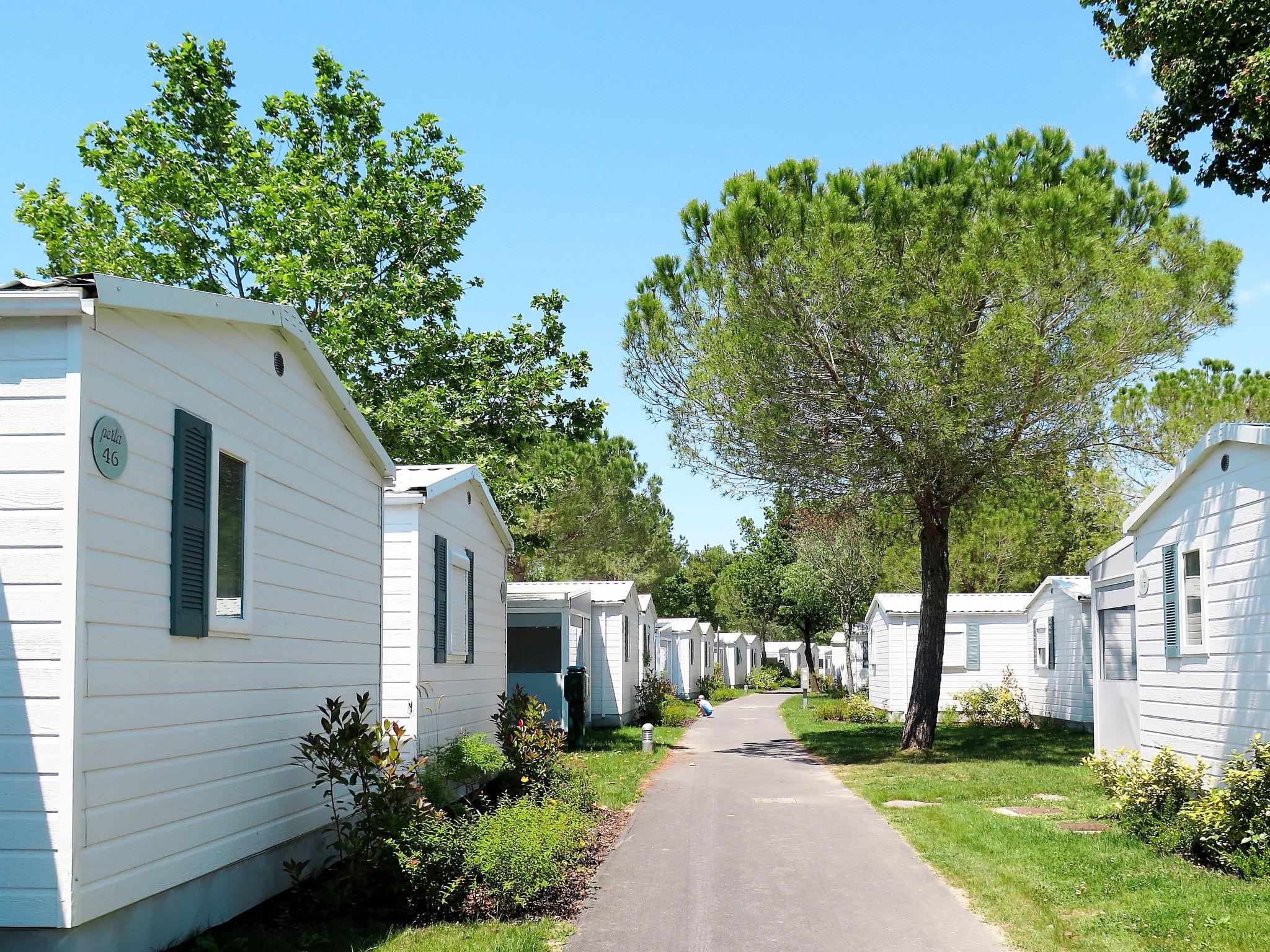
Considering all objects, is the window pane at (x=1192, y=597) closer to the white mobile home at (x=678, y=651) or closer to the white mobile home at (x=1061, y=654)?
the white mobile home at (x=1061, y=654)

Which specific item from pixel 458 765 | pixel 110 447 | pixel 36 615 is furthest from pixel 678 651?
pixel 36 615

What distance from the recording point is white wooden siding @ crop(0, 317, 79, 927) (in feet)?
15.0

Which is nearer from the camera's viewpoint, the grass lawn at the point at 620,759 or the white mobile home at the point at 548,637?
the grass lawn at the point at 620,759

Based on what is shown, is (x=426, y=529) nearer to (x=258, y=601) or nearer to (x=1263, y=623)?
(x=258, y=601)

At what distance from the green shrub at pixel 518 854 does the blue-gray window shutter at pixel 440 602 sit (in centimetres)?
266

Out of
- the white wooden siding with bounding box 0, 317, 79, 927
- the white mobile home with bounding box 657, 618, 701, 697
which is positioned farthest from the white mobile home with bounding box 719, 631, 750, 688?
the white wooden siding with bounding box 0, 317, 79, 927

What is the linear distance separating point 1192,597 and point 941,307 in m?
6.50

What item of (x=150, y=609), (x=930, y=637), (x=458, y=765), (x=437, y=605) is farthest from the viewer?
(x=930, y=637)

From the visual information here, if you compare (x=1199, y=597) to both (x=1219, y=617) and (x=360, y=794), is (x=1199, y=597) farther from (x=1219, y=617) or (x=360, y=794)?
(x=360, y=794)

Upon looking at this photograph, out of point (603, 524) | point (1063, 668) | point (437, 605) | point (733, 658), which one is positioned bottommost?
point (733, 658)

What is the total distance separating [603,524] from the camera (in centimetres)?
3900

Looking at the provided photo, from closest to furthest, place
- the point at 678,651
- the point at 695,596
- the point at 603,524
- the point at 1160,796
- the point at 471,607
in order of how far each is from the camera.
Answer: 1. the point at 1160,796
2. the point at 471,607
3. the point at 678,651
4. the point at 603,524
5. the point at 695,596

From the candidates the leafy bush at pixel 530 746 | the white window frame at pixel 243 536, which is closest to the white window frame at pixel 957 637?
the leafy bush at pixel 530 746

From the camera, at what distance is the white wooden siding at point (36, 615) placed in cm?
459
